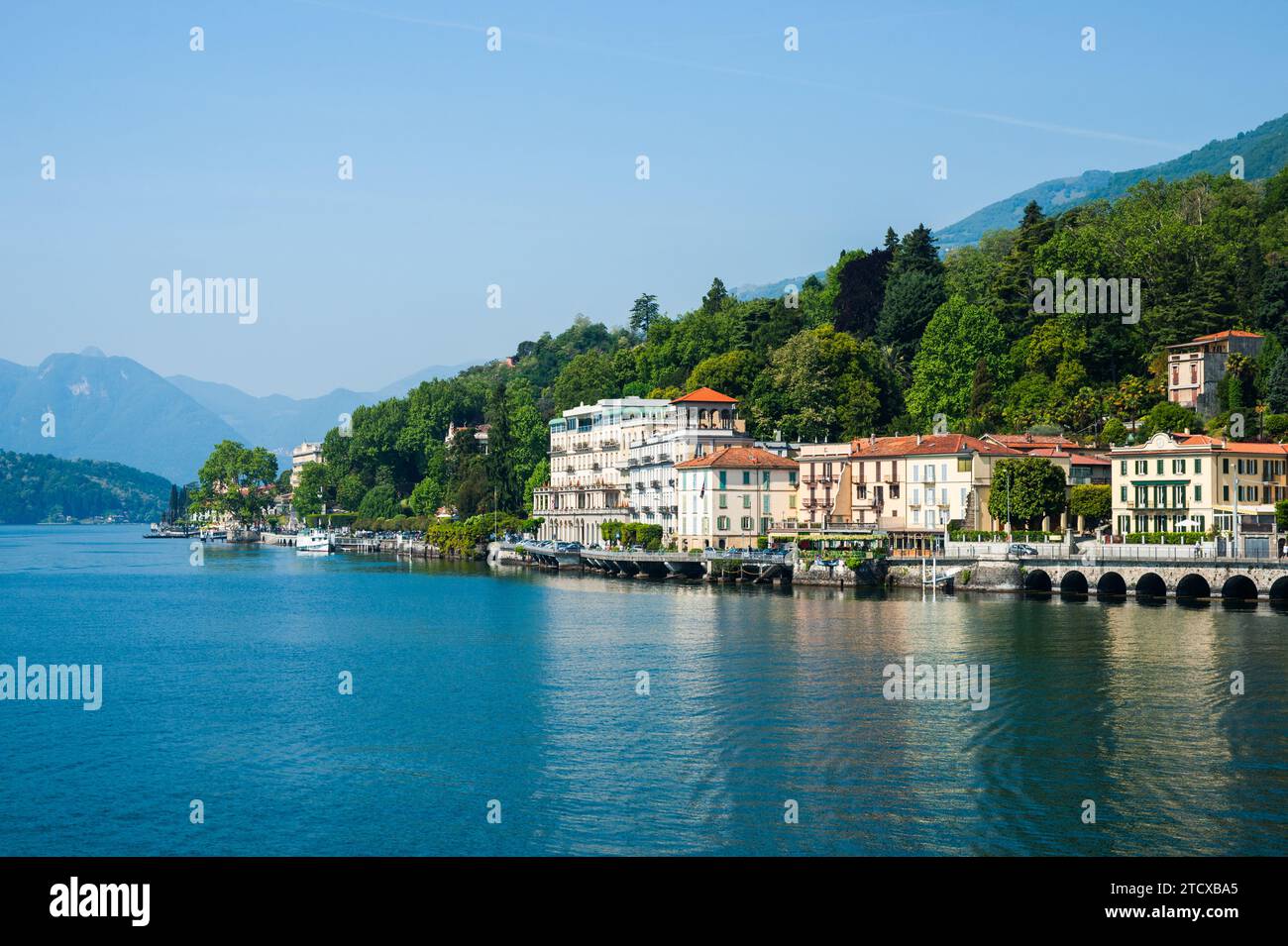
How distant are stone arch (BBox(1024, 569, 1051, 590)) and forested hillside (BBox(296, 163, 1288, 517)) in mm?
18087

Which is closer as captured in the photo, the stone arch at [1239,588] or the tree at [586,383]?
the stone arch at [1239,588]

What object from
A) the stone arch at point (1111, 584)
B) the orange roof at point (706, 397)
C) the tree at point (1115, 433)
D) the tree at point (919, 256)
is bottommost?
the stone arch at point (1111, 584)

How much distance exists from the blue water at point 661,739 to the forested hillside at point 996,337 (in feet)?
120

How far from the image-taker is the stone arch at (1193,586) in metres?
68.8

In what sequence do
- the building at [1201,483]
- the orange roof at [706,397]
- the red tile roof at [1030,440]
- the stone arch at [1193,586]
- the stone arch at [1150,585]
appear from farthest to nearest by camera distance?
1. the orange roof at [706,397]
2. the red tile roof at [1030,440]
3. the building at [1201,483]
4. the stone arch at [1150,585]
5. the stone arch at [1193,586]

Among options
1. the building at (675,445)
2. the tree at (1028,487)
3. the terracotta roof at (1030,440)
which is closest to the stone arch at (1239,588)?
the tree at (1028,487)

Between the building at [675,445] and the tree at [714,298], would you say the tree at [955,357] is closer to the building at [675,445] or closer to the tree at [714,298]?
the building at [675,445]

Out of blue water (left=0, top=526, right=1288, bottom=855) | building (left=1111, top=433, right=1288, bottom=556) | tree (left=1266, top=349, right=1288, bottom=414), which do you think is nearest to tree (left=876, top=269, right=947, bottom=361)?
tree (left=1266, top=349, right=1288, bottom=414)

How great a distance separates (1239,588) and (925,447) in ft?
89.5

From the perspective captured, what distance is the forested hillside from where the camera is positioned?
317 ft

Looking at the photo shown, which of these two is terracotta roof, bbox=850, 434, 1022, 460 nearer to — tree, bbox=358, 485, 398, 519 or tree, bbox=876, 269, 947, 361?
tree, bbox=876, 269, 947, 361
